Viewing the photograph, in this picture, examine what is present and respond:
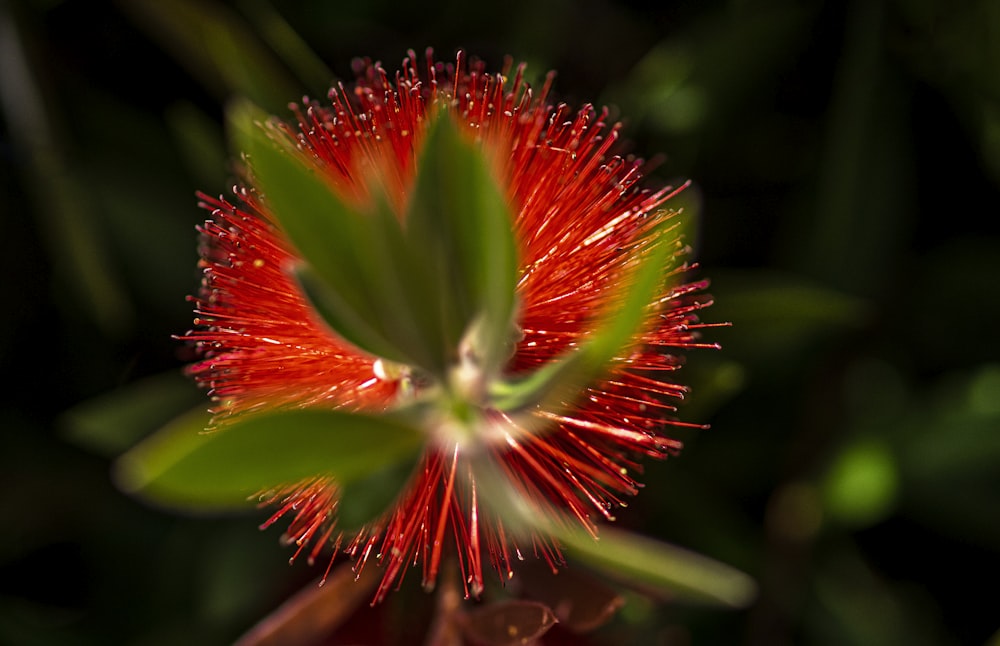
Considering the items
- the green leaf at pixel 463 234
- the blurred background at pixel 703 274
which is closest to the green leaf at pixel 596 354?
the green leaf at pixel 463 234

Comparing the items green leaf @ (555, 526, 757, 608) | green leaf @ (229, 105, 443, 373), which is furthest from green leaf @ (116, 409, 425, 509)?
green leaf @ (555, 526, 757, 608)

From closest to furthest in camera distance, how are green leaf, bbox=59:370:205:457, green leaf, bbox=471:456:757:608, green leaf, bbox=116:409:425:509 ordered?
green leaf, bbox=116:409:425:509 → green leaf, bbox=471:456:757:608 → green leaf, bbox=59:370:205:457

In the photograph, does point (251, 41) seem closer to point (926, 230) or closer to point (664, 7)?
point (664, 7)

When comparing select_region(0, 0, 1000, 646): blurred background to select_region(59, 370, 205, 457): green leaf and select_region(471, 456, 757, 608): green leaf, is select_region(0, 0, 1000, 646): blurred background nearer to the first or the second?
select_region(59, 370, 205, 457): green leaf

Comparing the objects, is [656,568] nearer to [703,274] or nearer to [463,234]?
[463,234]

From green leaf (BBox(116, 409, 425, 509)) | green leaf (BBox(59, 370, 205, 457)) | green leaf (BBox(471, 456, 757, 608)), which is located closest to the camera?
green leaf (BBox(116, 409, 425, 509))

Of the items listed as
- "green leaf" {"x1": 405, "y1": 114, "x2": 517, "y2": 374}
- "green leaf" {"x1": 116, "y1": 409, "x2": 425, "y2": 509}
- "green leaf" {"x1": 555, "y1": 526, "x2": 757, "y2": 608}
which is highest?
"green leaf" {"x1": 405, "y1": 114, "x2": 517, "y2": 374}

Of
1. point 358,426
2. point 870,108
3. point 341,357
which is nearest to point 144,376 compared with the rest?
point 341,357

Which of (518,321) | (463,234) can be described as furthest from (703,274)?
(463,234)
